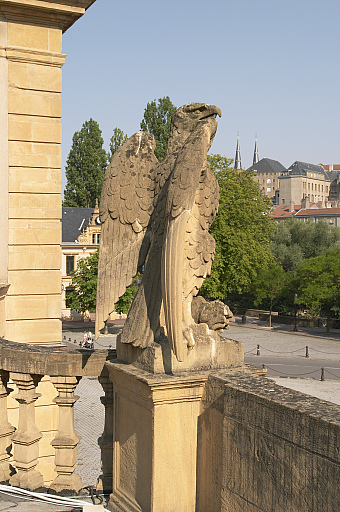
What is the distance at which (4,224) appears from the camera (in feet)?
29.9

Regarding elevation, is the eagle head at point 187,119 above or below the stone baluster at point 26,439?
above

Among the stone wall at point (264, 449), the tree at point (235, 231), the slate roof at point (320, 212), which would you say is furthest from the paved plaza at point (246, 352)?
the slate roof at point (320, 212)

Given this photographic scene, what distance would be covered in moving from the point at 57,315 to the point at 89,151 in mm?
48946

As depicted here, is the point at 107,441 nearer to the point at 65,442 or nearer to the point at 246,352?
the point at 65,442

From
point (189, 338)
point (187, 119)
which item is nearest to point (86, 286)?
point (187, 119)

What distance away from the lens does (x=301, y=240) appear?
5472cm

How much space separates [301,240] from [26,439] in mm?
51627

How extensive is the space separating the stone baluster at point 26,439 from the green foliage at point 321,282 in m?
33.8

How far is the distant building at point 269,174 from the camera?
133 m

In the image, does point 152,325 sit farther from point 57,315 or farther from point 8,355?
point 57,315

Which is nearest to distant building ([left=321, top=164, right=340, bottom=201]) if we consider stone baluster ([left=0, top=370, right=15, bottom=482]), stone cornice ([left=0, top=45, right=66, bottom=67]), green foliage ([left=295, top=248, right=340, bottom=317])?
green foliage ([left=295, top=248, right=340, bottom=317])

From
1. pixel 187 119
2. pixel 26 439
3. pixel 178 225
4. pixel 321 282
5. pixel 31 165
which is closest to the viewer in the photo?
pixel 178 225

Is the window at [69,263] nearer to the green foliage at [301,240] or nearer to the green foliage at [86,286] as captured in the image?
the green foliage at [86,286]

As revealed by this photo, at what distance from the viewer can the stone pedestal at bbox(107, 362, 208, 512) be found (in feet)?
12.7
